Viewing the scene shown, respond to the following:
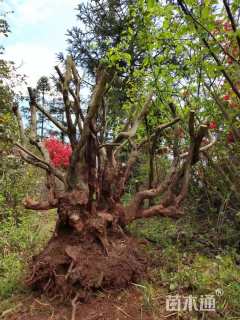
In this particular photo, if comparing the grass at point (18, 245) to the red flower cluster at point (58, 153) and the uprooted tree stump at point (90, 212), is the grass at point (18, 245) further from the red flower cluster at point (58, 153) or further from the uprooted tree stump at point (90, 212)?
the red flower cluster at point (58, 153)

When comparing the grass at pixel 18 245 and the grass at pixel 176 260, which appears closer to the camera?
the grass at pixel 176 260

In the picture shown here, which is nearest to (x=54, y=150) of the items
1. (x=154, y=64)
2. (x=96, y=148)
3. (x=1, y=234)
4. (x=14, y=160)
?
(x=14, y=160)

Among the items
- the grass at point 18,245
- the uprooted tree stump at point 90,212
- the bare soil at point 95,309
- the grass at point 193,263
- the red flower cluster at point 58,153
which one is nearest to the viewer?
the bare soil at point 95,309

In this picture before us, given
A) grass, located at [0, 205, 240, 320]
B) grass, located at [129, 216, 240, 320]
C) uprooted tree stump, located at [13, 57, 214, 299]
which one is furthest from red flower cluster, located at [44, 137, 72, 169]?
uprooted tree stump, located at [13, 57, 214, 299]

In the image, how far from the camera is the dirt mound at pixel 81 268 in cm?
237

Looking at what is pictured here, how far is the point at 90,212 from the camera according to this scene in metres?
2.68

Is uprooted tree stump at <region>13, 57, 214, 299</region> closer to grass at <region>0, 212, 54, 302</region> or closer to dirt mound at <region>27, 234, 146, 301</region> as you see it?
dirt mound at <region>27, 234, 146, 301</region>

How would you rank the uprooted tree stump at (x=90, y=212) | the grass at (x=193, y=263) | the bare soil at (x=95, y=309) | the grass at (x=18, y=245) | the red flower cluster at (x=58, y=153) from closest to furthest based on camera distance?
the bare soil at (x=95, y=309) → the grass at (x=193, y=263) → the uprooted tree stump at (x=90, y=212) → the grass at (x=18, y=245) → the red flower cluster at (x=58, y=153)

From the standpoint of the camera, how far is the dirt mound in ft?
7.79

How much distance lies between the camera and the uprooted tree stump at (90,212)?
7.98 ft

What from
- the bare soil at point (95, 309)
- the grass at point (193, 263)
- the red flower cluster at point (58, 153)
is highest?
the red flower cluster at point (58, 153)

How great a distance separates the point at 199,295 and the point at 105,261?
0.71 m

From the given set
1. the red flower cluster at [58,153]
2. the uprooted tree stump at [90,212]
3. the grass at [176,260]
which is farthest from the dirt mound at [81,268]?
the red flower cluster at [58,153]

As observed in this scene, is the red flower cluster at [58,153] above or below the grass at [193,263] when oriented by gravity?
above
